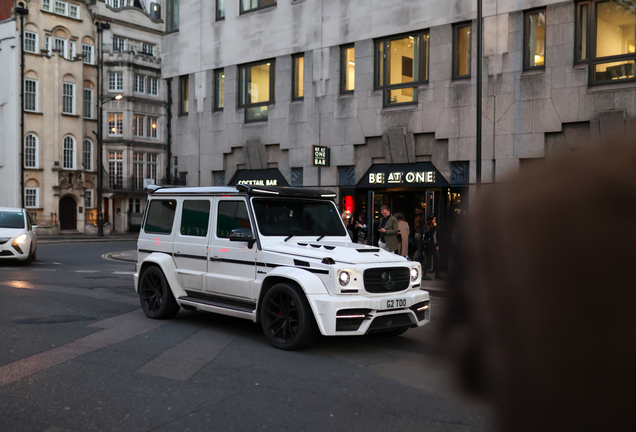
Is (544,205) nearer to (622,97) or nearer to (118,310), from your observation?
(118,310)

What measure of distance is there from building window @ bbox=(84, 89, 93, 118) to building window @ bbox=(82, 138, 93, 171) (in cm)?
208

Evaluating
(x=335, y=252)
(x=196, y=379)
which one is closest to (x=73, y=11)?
(x=335, y=252)

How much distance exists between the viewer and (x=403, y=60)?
18203 mm

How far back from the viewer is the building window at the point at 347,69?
1941 centimetres

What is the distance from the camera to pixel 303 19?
20.3 m

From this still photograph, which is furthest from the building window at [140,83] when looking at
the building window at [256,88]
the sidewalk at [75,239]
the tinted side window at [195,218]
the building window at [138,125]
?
the tinted side window at [195,218]

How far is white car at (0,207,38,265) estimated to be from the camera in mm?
17922

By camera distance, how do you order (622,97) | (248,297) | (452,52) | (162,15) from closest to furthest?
1. (248,297)
2. (622,97)
3. (452,52)
4. (162,15)

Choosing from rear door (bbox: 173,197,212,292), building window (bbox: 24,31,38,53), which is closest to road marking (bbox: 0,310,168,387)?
rear door (bbox: 173,197,212,292)

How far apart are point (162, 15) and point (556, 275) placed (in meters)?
62.4

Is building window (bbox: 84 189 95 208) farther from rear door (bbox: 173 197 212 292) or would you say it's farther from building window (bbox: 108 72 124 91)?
rear door (bbox: 173 197 212 292)

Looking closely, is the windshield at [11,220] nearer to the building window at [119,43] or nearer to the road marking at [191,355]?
the road marking at [191,355]

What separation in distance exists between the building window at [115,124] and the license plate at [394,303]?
158 ft

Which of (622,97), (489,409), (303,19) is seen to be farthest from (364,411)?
(303,19)
